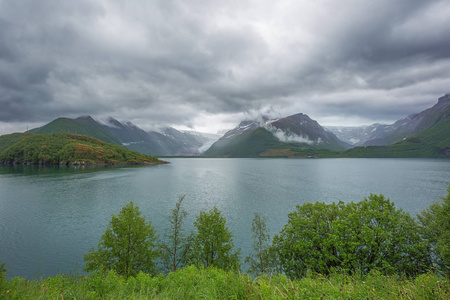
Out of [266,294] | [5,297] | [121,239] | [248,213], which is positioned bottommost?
[248,213]

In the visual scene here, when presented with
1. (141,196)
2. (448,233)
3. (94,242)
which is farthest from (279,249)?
(141,196)

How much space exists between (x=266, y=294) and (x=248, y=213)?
149 feet

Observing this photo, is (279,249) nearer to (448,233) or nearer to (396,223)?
(396,223)

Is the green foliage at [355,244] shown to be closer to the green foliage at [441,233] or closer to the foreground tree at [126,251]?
the green foliage at [441,233]

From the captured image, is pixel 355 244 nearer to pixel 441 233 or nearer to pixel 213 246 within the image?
pixel 441 233

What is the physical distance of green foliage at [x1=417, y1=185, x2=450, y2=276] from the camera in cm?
2144

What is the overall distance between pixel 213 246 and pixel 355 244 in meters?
18.2

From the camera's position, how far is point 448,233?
22.1m

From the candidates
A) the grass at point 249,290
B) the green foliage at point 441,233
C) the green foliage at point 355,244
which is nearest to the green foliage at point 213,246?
the green foliage at point 355,244

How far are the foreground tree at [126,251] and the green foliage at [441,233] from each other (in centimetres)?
3291

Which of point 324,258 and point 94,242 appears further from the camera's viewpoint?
point 94,242

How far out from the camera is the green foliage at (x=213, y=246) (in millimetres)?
28625

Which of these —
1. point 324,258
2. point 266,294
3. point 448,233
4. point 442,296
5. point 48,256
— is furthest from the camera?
point 48,256

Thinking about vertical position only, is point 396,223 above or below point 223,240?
above
